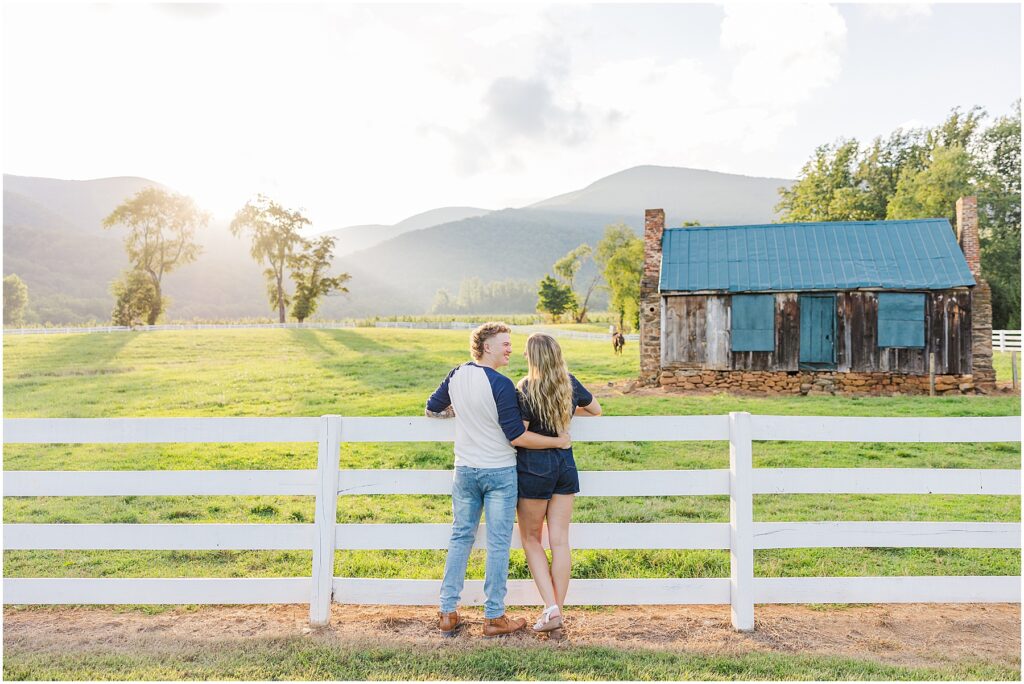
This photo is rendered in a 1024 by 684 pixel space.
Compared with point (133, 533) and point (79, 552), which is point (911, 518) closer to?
point (133, 533)

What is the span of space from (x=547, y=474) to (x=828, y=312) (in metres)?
17.8

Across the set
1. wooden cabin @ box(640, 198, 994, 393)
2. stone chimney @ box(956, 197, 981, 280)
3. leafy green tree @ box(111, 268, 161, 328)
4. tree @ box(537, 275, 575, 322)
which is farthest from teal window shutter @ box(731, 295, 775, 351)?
tree @ box(537, 275, 575, 322)

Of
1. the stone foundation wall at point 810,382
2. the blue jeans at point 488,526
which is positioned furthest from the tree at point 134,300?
the blue jeans at point 488,526

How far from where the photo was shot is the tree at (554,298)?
75938 millimetres

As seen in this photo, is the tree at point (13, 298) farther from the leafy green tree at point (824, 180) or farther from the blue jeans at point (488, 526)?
the blue jeans at point (488, 526)

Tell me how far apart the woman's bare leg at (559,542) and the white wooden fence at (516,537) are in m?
0.28

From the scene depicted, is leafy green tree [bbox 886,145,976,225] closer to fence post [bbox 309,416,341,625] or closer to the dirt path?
the dirt path

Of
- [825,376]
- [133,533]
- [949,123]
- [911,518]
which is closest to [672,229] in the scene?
[825,376]

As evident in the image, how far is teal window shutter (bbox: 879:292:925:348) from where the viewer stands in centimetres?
1934

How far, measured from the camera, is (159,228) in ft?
170

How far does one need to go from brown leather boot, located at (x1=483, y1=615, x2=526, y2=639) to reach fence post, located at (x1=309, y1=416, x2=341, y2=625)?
3.78 ft

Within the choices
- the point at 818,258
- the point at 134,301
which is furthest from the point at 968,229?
the point at 134,301

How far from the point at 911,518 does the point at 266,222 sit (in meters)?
52.7

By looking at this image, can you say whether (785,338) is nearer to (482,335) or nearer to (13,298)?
(482,335)
